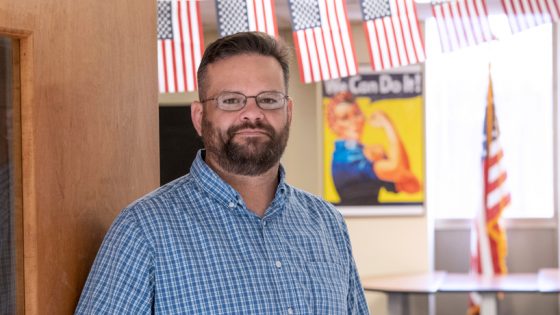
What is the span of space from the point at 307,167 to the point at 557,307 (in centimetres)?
260

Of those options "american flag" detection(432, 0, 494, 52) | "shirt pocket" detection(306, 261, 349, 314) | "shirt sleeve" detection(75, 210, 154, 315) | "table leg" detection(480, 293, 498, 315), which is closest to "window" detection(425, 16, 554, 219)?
"table leg" detection(480, 293, 498, 315)

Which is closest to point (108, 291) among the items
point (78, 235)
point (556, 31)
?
point (78, 235)

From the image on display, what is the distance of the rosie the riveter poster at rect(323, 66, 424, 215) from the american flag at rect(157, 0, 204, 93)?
156 inches

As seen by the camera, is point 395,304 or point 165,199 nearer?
point 165,199

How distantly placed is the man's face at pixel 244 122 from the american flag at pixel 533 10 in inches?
105

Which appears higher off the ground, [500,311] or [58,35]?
[58,35]

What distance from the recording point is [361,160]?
26.8ft

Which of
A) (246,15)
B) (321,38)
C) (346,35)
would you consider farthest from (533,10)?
(246,15)

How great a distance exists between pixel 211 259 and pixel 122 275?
188 millimetres

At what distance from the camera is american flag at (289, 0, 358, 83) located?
408 centimetres

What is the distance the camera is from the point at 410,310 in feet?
27.5

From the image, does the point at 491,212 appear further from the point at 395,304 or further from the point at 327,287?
the point at 327,287

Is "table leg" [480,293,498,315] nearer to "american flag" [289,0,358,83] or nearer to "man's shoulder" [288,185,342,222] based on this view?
"american flag" [289,0,358,83]

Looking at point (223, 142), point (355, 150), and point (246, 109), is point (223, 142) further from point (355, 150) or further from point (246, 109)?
point (355, 150)
